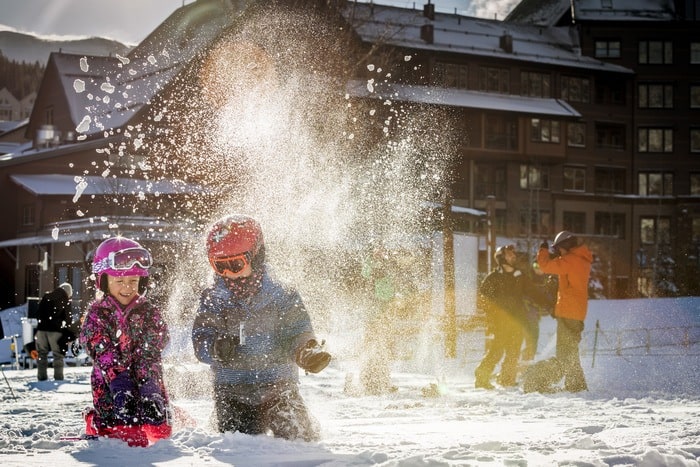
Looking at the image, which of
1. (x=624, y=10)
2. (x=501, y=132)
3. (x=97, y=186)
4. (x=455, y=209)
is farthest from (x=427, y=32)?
(x=455, y=209)

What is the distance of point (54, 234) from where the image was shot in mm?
33375

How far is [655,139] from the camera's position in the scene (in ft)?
195

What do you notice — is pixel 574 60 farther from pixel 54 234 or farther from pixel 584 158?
pixel 54 234

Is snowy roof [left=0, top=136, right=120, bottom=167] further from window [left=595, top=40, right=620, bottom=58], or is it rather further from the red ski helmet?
window [left=595, top=40, right=620, bottom=58]

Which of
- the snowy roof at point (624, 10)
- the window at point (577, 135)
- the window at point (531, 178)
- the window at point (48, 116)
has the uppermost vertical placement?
the snowy roof at point (624, 10)

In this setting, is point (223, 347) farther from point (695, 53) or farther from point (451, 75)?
point (695, 53)

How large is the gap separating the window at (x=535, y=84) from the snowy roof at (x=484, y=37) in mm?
1094

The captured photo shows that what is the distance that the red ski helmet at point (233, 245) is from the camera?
19.9 ft

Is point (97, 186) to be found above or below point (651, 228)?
above

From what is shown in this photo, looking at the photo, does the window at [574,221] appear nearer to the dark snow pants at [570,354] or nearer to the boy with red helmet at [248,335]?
the dark snow pants at [570,354]

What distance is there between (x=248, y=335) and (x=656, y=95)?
2298 inches

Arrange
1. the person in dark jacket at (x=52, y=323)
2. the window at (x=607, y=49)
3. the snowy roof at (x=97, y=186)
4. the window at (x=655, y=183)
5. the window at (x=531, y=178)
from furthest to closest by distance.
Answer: the window at (x=655, y=183), the window at (x=607, y=49), the window at (x=531, y=178), the snowy roof at (x=97, y=186), the person in dark jacket at (x=52, y=323)

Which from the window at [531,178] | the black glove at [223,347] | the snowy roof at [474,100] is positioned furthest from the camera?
the window at [531,178]

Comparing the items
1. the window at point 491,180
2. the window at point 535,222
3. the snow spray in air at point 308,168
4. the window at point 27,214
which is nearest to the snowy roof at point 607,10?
the window at point 491,180
